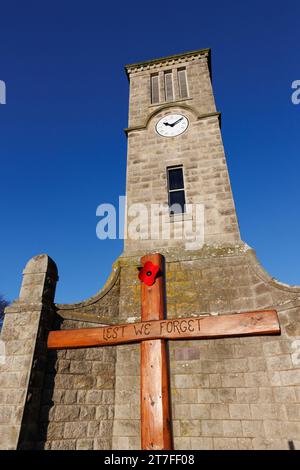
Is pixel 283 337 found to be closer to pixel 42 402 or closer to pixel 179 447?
pixel 179 447

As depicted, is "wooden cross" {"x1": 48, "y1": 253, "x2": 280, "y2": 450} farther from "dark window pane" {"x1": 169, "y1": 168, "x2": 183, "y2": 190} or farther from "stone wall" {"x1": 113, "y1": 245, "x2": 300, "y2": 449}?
"dark window pane" {"x1": 169, "y1": 168, "x2": 183, "y2": 190}

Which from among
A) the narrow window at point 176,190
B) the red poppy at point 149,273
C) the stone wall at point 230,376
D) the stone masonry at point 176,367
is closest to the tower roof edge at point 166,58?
the narrow window at point 176,190

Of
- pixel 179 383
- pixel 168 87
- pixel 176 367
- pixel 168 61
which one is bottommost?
pixel 179 383

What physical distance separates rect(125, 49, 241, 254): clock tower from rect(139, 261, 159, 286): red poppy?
354 cm

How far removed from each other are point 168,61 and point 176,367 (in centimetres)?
1222

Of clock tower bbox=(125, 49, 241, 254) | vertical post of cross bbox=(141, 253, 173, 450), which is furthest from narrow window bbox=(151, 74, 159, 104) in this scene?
vertical post of cross bbox=(141, 253, 173, 450)

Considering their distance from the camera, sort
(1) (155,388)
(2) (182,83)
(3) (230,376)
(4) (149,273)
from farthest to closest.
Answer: (2) (182,83) → (3) (230,376) → (4) (149,273) → (1) (155,388)

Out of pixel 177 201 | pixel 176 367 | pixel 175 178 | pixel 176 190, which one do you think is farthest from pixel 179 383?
pixel 175 178

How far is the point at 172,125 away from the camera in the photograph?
33.8 ft

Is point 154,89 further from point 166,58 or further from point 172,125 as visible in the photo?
point 172,125

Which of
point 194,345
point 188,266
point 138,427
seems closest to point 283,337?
point 194,345

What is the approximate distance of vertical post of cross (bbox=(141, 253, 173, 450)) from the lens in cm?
343
